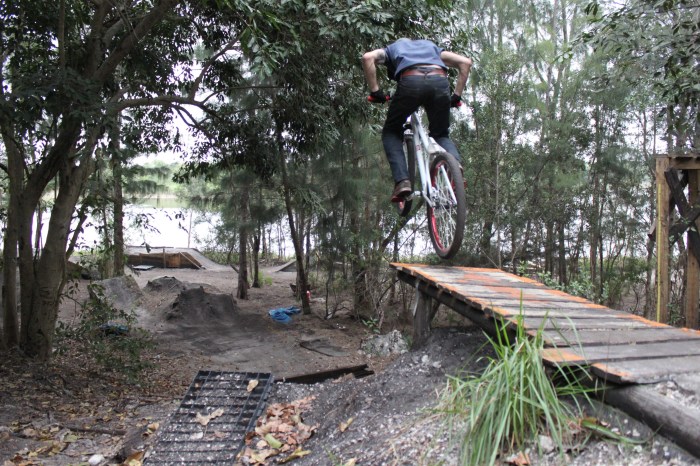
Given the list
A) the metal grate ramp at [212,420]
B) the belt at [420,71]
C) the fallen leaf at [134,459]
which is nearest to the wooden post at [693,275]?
the belt at [420,71]

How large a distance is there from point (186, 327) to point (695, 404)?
10473 millimetres

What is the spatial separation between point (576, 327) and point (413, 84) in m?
1.88

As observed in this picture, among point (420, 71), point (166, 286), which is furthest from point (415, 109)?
point (166, 286)

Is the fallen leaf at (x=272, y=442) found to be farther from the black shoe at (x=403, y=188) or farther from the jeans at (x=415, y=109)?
the jeans at (x=415, y=109)

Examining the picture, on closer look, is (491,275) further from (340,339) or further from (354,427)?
(340,339)

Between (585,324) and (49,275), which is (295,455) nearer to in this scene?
(585,324)

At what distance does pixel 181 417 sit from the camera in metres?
4.44

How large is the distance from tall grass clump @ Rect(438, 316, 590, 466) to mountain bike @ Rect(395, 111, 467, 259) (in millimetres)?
1468

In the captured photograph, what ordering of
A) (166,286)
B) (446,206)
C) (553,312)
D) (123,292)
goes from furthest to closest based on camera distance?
(166,286), (123,292), (446,206), (553,312)

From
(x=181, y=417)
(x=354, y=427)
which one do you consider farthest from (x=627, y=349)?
(x=181, y=417)

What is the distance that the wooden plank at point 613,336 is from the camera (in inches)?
108

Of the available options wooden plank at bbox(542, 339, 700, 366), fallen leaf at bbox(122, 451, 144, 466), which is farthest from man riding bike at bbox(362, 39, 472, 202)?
fallen leaf at bbox(122, 451, 144, 466)

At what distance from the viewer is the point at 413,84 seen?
12.6 feet

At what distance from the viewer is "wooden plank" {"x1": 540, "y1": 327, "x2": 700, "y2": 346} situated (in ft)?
8.98
